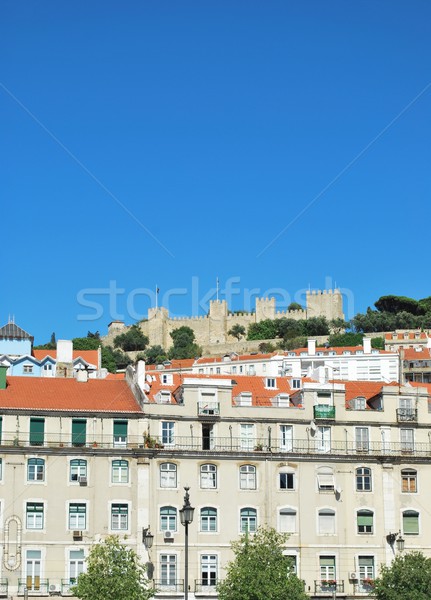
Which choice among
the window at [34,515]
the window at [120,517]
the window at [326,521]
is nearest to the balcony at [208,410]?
the window at [120,517]

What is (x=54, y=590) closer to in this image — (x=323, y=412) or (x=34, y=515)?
(x=34, y=515)

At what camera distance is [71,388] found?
6850cm

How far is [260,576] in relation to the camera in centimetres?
5647

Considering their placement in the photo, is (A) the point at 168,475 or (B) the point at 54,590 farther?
(A) the point at 168,475

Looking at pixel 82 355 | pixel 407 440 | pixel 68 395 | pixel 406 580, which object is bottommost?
pixel 406 580

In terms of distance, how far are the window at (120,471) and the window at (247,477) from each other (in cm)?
660

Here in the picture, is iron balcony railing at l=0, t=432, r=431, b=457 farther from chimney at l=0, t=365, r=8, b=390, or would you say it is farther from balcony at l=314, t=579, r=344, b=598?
balcony at l=314, t=579, r=344, b=598

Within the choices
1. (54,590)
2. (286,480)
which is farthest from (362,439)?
(54,590)

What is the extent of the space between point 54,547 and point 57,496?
2778mm

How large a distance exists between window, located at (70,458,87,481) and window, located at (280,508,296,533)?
11.6 m

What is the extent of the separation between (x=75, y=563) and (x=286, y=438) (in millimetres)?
14420

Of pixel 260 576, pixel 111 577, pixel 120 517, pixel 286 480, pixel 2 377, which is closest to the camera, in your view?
pixel 111 577

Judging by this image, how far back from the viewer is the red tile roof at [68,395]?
64.4 meters

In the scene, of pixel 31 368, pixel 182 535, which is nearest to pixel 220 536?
pixel 182 535
